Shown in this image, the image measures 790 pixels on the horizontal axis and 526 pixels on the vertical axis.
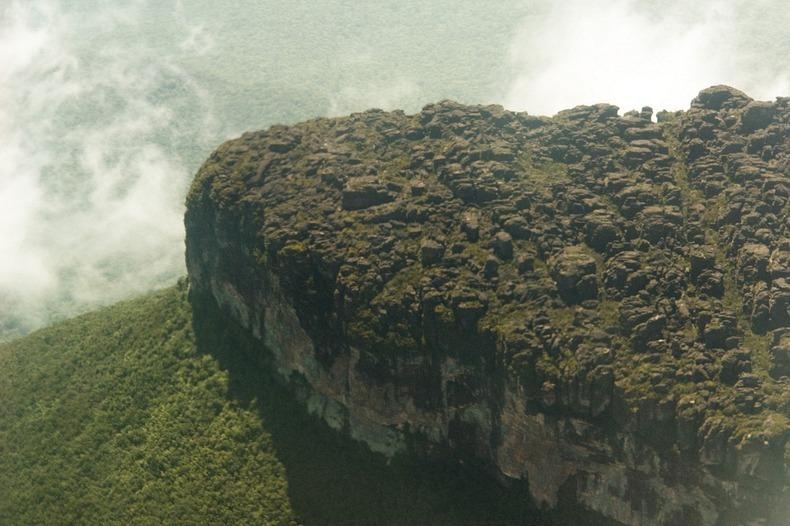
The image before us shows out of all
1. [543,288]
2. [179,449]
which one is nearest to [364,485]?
[179,449]

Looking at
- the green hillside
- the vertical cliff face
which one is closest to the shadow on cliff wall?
the green hillside

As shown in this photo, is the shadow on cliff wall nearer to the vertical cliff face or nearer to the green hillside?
the green hillside

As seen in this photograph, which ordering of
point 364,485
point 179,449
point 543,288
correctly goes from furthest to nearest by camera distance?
point 179,449 → point 364,485 → point 543,288

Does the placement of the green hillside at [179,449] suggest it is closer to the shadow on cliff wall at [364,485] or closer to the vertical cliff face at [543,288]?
the shadow on cliff wall at [364,485]

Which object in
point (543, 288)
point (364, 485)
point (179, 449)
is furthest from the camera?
point (179, 449)

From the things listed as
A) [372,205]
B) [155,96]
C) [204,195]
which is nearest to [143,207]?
[155,96]

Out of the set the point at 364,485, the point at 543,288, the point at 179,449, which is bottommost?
the point at 364,485

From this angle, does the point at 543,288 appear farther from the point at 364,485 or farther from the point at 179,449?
the point at 179,449
